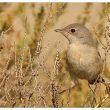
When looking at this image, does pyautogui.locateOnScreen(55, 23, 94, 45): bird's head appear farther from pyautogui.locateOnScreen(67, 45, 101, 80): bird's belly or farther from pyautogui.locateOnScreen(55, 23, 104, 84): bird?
pyautogui.locateOnScreen(67, 45, 101, 80): bird's belly

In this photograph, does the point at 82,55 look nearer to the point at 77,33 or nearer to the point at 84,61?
the point at 84,61

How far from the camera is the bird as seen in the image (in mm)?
5023

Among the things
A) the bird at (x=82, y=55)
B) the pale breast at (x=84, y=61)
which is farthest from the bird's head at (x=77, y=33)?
the pale breast at (x=84, y=61)

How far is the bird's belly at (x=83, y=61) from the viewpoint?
5016mm

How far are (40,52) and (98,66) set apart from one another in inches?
52.2

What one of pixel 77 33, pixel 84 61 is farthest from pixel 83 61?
pixel 77 33

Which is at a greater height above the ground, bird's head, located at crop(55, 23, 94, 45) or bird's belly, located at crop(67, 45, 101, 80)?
bird's head, located at crop(55, 23, 94, 45)

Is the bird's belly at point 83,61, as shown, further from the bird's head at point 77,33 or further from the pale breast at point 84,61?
the bird's head at point 77,33

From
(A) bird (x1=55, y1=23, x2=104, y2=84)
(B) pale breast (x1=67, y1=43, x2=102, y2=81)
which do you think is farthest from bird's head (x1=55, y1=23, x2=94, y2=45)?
(B) pale breast (x1=67, y1=43, x2=102, y2=81)

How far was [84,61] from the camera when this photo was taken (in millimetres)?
5008

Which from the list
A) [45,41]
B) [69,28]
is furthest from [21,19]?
[45,41]

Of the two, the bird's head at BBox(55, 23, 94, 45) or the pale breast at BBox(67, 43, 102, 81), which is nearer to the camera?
the pale breast at BBox(67, 43, 102, 81)

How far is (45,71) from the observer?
386cm

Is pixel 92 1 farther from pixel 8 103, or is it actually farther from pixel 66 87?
pixel 8 103
